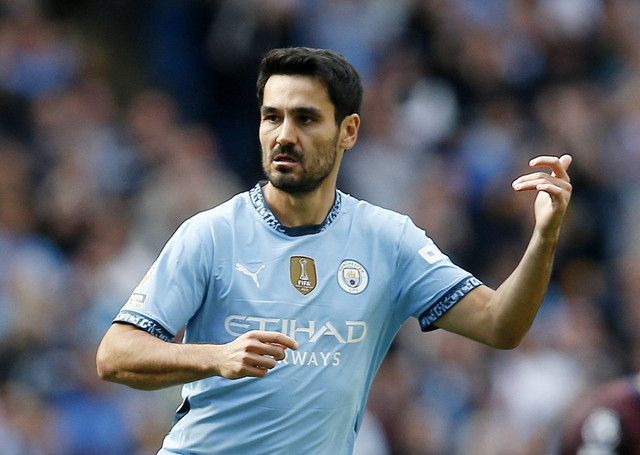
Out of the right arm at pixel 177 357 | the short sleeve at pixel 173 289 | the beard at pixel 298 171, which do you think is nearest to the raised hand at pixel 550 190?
the beard at pixel 298 171

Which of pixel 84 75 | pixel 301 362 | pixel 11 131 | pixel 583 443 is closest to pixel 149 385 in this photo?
pixel 301 362

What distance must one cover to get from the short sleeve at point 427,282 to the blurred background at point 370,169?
435 cm

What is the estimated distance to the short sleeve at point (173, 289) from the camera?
4996mm

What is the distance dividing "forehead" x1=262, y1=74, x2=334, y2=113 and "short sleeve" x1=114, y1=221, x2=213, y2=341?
69 cm

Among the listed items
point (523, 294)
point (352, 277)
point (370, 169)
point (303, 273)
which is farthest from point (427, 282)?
point (370, 169)

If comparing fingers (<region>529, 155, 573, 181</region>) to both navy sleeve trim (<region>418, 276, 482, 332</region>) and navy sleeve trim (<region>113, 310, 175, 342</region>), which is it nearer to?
navy sleeve trim (<region>418, 276, 482, 332</region>)

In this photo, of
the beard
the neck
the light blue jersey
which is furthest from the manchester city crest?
the beard

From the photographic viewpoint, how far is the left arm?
5.10 metres

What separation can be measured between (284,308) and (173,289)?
1.59ft

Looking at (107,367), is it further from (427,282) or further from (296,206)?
(427,282)

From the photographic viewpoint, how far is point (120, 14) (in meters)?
13.1

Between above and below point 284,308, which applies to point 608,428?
below


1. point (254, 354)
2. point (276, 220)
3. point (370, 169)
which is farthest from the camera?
point (370, 169)

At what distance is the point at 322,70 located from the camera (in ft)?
18.0
